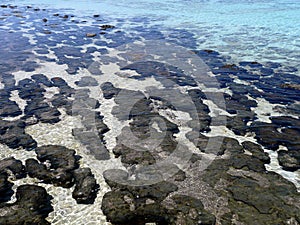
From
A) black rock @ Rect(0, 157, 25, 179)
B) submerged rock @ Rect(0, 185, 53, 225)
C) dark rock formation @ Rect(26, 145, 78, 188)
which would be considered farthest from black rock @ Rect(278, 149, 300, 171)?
black rock @ Rect(0, 157, 25, 179)

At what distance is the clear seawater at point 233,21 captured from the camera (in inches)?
1296

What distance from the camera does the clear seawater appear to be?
32.9m

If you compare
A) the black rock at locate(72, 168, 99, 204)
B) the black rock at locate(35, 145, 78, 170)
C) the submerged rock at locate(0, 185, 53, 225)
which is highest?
the submerged rock at locate(0, 185, 53, 225)

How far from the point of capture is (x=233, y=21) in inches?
1919

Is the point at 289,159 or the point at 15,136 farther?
the point at 15,136

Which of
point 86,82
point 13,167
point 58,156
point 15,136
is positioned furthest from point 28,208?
point 86,82

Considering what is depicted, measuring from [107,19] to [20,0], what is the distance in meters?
39.4

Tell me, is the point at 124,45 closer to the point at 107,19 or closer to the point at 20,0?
the point at 107,19

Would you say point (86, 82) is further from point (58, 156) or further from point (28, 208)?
point (28, 208)

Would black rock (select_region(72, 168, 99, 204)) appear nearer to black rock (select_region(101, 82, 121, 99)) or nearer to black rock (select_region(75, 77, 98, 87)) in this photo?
black rock (select_region(101, 82, 121, 99))

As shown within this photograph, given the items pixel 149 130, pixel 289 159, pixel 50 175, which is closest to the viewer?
pixel 50 175

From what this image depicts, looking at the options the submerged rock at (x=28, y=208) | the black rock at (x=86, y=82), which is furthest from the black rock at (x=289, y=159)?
the black rock at (x=86, y=82)

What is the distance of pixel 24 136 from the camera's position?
16406 millimetres

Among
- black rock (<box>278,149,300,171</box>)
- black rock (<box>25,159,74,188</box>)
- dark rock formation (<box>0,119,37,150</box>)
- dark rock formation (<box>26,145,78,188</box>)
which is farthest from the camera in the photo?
dark rock formation (<box>0,119,37,150</box>)
